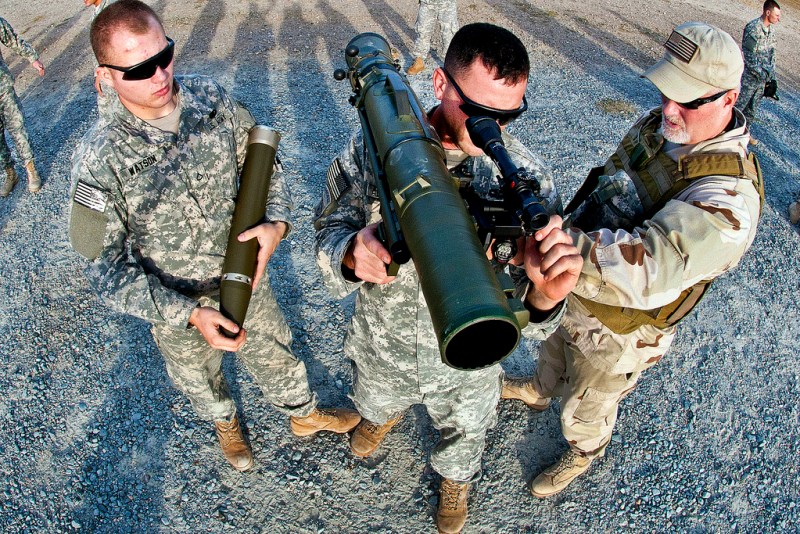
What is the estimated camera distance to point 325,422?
358 centimetres

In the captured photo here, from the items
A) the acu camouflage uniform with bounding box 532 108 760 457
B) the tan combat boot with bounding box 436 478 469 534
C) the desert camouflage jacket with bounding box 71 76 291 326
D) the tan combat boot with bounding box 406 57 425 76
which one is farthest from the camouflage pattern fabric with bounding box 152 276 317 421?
the tan combat boot with bounding box 406 57 425 76

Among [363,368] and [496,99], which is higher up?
[496,99]

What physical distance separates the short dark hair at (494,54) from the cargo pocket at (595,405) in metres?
1.96

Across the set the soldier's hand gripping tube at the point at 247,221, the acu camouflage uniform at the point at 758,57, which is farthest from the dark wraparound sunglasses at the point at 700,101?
the acu camouflage uniform at the point at 758,57

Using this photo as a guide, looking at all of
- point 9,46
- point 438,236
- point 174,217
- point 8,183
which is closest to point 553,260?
point 438,236

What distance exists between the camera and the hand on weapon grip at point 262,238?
8.71 feet

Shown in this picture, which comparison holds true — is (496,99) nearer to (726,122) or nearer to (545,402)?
(726,122)

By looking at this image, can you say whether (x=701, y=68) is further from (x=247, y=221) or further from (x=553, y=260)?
(x=247, y=221)

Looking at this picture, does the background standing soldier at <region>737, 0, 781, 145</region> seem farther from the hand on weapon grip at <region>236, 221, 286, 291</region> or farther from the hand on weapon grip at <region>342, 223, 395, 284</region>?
the hand on weapon grip at <region>342, 223, 395, 284</region>

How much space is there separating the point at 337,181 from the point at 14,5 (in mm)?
12851

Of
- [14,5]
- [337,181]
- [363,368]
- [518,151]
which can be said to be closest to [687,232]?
[518,151]

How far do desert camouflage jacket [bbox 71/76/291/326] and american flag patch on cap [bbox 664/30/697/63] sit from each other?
2161 mm

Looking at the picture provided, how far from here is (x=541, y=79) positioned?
857 centimetres

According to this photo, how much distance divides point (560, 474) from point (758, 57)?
7069 millimetres
